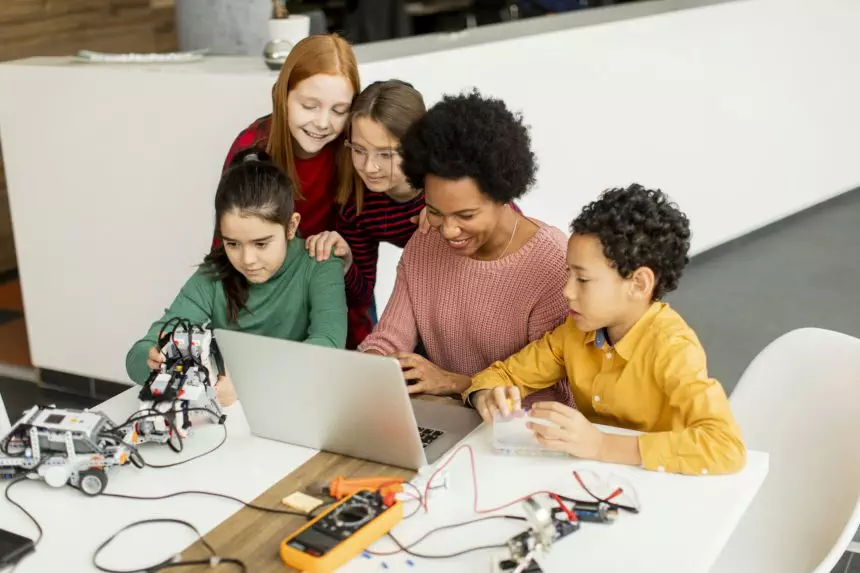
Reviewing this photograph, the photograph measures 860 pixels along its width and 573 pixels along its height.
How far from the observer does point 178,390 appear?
5.54 ft

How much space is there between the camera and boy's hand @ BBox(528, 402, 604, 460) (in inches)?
60.8

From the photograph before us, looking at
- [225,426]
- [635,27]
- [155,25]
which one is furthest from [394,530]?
[155,25]

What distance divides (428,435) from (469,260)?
42 centimetres

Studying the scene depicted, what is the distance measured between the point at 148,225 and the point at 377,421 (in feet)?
6.73

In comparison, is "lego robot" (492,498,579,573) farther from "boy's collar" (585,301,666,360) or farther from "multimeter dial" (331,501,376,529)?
"boy's collar" (585,301,666,360)

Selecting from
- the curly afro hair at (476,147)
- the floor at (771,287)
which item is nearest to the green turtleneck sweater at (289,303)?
the curly afro hair at (476,147)

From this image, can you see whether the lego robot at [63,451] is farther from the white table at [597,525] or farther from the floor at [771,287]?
the floor at [771,287]

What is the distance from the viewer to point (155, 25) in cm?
544

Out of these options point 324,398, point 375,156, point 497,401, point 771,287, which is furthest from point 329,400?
point 771,287

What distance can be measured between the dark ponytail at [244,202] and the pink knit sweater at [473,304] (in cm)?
28

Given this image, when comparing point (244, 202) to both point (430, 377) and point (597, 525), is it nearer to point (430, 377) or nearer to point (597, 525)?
point (430, 377)

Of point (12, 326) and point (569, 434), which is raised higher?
point (569, 434)

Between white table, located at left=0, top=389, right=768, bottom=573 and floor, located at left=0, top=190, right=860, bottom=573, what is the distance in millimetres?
2027

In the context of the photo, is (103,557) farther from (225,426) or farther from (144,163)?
(144,163)
